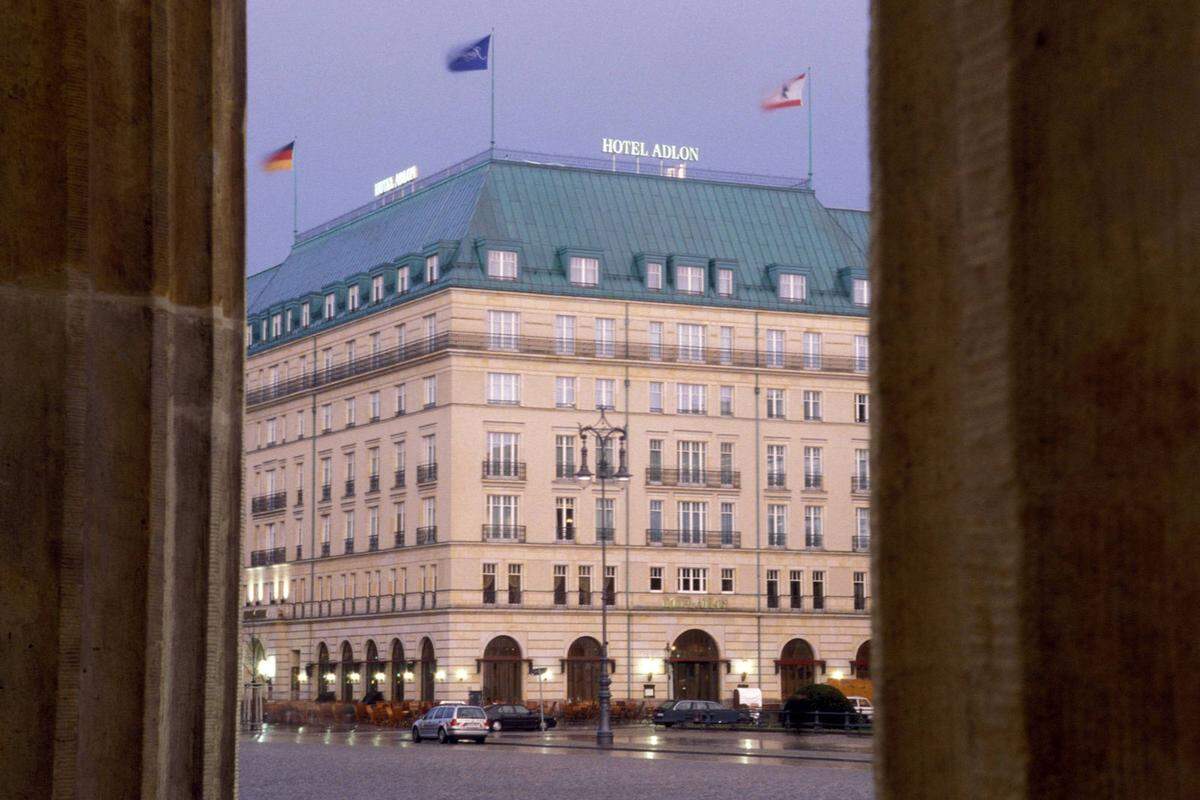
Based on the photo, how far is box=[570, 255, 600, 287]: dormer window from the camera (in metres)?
70.2

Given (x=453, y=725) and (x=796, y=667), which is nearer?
(x=453, y=725)

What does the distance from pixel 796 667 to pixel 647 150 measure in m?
22.5

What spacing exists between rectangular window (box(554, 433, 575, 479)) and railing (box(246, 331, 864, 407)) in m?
3.24

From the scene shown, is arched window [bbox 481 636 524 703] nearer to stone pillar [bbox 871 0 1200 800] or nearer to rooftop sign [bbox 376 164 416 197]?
rooftop sign [bbox 376 164 416 197]

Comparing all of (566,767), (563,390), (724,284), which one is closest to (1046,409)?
(566,767)

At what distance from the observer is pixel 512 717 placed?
55.6m

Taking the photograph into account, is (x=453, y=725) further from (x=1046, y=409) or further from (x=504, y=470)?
(x=1046, y=409)

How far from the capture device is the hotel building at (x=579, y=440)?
6812cm

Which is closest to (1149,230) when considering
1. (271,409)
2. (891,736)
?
(891,736)

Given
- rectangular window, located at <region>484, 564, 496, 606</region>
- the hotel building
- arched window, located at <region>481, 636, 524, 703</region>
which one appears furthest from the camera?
the hotel building

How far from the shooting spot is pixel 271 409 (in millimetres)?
80812

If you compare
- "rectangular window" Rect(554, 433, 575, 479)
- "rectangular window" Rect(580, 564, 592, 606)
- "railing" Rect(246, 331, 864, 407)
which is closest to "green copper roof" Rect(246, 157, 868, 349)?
"railing" Rect(246, 331, 864, 407)

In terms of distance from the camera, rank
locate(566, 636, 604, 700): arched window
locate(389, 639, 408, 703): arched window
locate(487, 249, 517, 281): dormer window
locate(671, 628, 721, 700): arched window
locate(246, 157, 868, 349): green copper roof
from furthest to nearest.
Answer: locate(246, 157, 868, 349): green copper roof
locate(389, 639, 408, 703): arched window
locate(671, 628, 721, 700): arched window
locate(487, 249, 517, 281): dormer window
locate(566, 636, 604, 700): arched window

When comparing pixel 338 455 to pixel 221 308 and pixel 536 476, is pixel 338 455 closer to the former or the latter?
pixel 536 476
